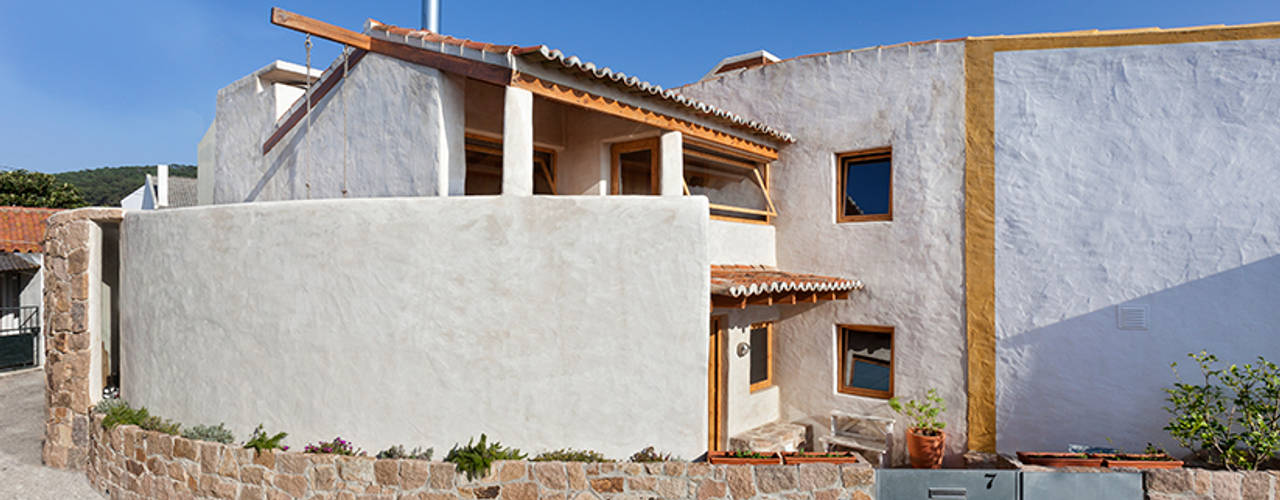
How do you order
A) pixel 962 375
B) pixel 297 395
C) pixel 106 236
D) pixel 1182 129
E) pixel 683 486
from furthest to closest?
pixel 106 236
pixel 962 375
pixel 1182 129
pixel 297 395
pixel 683 486

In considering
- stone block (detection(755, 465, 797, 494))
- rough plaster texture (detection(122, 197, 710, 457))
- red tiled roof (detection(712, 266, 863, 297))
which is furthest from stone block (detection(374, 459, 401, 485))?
red tiled roof (detection(712, 266, 863, 297))

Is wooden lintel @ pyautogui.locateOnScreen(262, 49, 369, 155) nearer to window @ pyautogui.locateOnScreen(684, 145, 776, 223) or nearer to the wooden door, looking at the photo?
window @ pyautogui.locateOnScreen(684, 145, 776, 223)

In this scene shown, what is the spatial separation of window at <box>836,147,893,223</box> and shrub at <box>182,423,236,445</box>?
9255mm

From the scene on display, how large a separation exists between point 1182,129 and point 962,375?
440 centimetres

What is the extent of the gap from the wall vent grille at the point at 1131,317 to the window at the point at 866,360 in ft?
9.89

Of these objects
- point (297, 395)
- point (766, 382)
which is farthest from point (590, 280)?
point (766, 382)

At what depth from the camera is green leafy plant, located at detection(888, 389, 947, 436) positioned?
1029 cm

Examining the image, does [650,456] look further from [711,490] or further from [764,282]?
[764,282]

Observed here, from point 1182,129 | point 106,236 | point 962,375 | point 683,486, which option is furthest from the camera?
point 106,236

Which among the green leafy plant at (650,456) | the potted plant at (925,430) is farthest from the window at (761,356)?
the green leafy plant at (650,456)

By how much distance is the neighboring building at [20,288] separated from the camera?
17875 millimetres

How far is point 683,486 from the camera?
7.51 m

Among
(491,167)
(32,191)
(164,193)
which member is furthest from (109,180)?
(491,167)

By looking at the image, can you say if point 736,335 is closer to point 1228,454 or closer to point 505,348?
point 505,348
